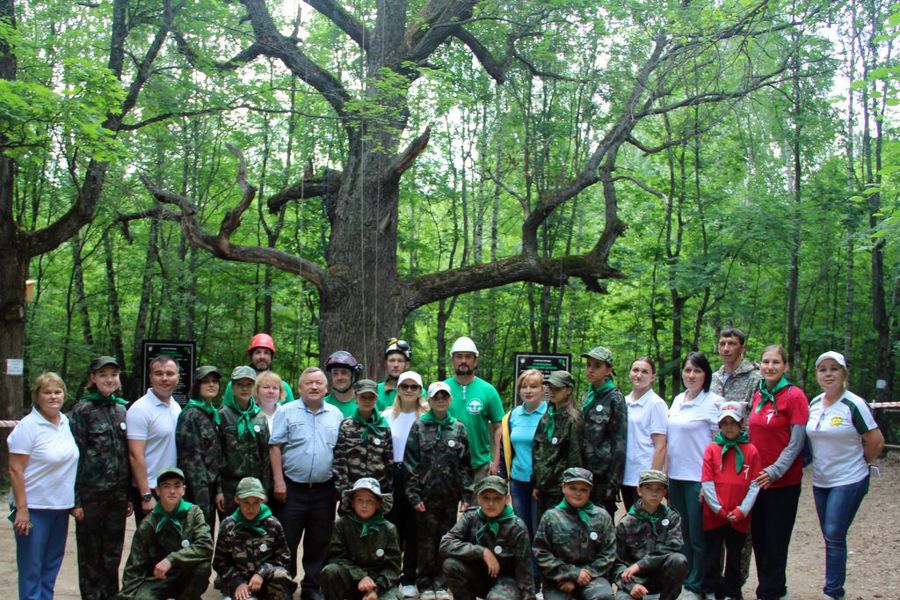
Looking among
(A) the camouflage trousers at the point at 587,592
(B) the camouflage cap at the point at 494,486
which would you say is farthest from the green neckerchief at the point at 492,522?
(A) the camouflage trousers at the point at 587,592

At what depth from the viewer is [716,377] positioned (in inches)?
225

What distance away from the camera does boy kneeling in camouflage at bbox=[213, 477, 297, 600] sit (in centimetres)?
470

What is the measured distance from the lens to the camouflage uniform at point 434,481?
17.6ft

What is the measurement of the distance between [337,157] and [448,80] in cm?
795

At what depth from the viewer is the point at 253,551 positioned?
15.6 ft

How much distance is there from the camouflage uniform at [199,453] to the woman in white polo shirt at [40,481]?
65 centimetres

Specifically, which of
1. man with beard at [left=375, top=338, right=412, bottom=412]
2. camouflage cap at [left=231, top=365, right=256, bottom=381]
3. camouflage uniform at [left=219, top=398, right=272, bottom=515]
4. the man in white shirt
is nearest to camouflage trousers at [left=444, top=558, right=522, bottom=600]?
camouflage uniform at [left=219, top=398, right=272, bottom=515]

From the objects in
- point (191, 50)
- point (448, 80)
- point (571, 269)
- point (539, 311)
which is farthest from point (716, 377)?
point (539, 311)

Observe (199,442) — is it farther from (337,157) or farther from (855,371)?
(855,371)

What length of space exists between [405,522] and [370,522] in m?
0.77

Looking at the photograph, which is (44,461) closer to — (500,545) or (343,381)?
(343,381)

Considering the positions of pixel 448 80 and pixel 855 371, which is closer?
pixel 448 80

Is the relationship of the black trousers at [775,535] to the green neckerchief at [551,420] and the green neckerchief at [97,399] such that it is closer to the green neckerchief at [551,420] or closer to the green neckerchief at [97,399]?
the green neckerchief at [551,420]

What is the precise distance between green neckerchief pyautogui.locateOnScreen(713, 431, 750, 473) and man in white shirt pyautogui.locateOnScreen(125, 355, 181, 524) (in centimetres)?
359
